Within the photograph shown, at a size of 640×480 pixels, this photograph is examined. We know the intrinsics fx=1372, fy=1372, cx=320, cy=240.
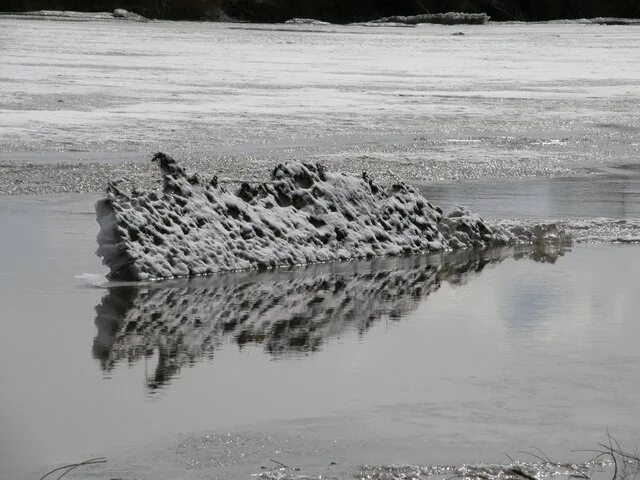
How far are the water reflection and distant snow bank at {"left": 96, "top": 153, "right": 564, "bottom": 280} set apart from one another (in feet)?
0.50

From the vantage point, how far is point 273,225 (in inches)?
269

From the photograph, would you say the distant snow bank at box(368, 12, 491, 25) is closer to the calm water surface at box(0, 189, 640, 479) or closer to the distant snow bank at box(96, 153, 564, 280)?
the distant snow bank at box(96, 153, 564, 280)

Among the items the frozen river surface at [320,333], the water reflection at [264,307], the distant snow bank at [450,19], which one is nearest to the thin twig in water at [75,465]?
the frozen river surface at [320,333]

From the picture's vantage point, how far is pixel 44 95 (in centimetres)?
1705

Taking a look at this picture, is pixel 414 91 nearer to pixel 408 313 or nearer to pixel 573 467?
pixel 408 313

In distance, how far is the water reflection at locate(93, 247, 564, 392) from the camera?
4812 millimetres

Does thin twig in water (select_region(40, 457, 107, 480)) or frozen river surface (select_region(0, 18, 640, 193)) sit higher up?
thin twig in water (select_region(40, 457, 107, 480))

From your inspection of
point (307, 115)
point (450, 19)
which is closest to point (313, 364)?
point (307, 115)

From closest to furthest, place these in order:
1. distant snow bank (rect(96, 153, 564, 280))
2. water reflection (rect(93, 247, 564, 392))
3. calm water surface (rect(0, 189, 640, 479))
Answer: calm water surface (rect(0, 189, 640, 479)) → water reflection (rect(93, 247, 564, 392)) → distant snow bank (rect(96, 153, 564, 280))

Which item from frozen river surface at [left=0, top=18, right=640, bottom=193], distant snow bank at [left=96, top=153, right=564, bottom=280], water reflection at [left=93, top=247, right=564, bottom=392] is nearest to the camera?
water reflection at [left=93, top=247, right=564, bottom=392]

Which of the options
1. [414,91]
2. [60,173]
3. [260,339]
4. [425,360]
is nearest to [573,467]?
[425,360]

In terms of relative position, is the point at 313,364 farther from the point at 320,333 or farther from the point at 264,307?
the point at 264,307

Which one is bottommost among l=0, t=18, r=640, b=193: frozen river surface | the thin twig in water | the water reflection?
l=0, t=18, r=640, b=193: frozen river surface

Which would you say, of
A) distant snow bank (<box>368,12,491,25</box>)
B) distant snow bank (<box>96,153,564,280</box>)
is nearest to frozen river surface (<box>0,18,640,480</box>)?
distant snow bank (<box>96,153,564,280</box>)
